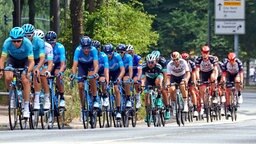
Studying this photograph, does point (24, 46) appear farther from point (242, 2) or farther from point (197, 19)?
point (197, 19)

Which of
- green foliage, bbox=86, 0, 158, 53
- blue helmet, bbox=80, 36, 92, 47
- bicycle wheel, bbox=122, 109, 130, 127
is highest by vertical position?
green foliage, bbox=86, 0, 158, 53

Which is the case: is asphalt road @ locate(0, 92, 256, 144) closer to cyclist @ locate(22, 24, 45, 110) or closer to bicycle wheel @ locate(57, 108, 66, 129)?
cyclist @ locate(22, 24, 45, 110)

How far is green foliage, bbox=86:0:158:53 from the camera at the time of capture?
32844 millimetres

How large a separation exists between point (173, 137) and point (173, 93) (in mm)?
10568

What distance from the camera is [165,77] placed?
2703 centimetres

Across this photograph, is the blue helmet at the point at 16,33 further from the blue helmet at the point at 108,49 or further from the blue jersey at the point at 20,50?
the blue helmet at the point at 108,49

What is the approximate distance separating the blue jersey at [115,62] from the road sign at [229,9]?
13622 millimetres

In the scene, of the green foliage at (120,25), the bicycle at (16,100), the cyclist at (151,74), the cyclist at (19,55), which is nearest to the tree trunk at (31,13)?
the green foliage at (120,25)

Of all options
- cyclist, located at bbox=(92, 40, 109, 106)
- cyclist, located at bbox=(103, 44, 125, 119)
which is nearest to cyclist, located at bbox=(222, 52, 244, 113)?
cyclist, located at bbox=(103, 44, 125, 119)

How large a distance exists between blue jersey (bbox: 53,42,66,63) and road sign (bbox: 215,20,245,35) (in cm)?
1668

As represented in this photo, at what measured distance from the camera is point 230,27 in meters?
38.2

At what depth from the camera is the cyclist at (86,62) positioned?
22.3 metres

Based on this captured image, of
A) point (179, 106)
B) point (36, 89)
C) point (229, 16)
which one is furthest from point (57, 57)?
point (229, 16)

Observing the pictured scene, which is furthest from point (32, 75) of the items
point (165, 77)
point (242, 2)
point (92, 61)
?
point (242, 2)
